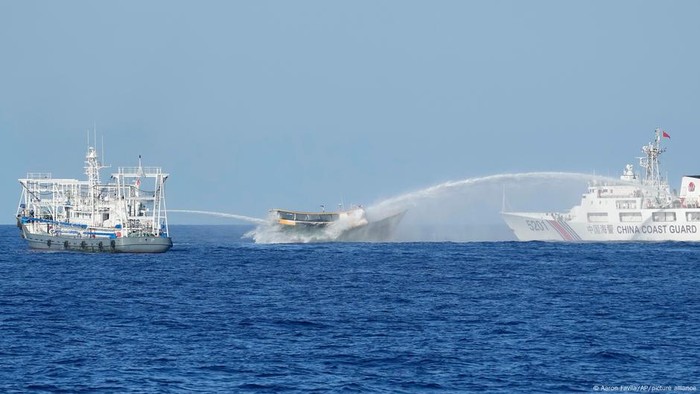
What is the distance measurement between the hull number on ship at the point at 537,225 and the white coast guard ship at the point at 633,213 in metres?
0.91

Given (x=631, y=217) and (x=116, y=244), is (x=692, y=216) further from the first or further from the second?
(x=116, y=244)

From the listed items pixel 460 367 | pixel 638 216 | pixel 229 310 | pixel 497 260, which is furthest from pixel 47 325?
pixel 638 216

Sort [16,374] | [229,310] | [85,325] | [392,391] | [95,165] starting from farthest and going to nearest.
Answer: [95,165] → [229,310] → [85,325] → [16,374] → [392,391]

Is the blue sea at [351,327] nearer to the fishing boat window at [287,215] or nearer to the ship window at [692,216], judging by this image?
the fishing boat window at [287,215]

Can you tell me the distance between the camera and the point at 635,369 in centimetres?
3875

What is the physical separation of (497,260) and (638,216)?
111ft

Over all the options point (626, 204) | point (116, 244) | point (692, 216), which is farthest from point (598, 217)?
point (116, 244)

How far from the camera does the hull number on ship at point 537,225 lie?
130 m

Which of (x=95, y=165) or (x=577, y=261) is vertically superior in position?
(x=95, y=165)

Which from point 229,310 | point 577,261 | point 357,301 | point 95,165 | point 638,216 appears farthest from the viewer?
point 638,216

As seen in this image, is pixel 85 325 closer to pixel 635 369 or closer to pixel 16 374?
pixel 16 374

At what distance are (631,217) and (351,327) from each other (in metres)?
80.5

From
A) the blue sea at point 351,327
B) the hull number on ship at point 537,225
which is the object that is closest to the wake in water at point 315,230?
the hull number on ship at point 537,225

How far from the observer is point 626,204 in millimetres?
122875
